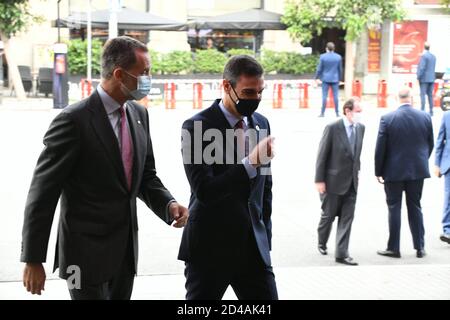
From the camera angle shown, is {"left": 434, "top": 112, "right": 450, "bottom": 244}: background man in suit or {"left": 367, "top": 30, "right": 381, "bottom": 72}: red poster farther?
{"left": 367, "top": 30, "right": 381, "bottom": 72}: red poster

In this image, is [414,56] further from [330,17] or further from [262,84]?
[262,84]

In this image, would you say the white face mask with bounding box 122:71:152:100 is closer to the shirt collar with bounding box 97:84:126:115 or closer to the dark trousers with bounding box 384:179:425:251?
the shirt collar with bounding box 97:84:126:115

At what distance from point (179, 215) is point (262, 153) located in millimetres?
598

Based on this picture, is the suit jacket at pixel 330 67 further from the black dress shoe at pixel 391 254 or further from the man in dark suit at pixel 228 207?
the man in dark suit at pixel 228 207

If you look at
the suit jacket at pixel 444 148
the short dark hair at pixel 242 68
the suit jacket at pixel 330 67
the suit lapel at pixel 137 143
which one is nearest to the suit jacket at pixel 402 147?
the suit jacket at pixel 444 148

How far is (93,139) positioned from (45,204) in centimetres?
41

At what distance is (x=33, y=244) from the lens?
12.8 feet

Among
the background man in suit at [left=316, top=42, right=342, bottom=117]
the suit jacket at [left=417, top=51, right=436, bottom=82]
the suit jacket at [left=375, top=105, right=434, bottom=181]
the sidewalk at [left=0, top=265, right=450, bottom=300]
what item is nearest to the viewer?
the sidewalk at [left=0, top=265, right=450, bottom=300]

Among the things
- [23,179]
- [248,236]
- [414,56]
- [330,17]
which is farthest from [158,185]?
[414,56]

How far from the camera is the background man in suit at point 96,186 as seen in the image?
154 inches

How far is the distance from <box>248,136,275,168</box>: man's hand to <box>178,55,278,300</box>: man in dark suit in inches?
6.2

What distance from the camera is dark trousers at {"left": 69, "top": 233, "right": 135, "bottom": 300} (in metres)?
4.02

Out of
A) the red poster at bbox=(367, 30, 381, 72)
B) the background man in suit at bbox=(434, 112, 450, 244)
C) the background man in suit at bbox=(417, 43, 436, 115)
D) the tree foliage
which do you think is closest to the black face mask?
the background man in suit at bbox=(434, 112, 450, 244)
